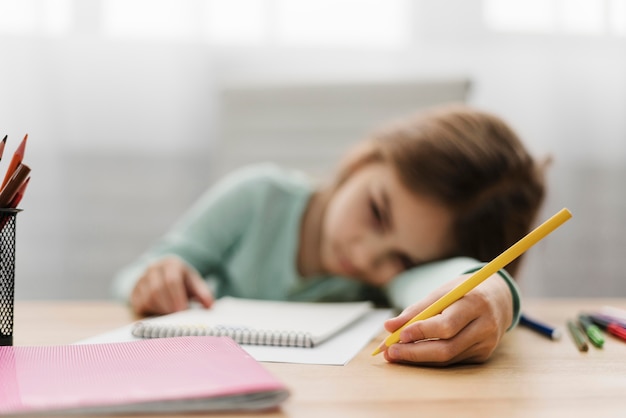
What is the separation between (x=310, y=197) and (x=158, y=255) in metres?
0.27

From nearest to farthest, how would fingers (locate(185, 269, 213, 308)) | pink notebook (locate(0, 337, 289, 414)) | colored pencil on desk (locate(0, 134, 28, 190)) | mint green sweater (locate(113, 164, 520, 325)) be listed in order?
1. pink notebook (locate(0, 337, 289, 414))
2. colored pencil on desk (locate(0, 134, 28, 190))
3. fingers (locate(185, 269, 213, 308))
4. mint green sweater (locate(113, 164, 520, 325))

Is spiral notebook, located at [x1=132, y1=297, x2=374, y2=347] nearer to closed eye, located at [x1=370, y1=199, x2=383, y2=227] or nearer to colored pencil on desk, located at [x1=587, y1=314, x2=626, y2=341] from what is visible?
closed eye, located at [x1=370, y1=199, x2=383, y2=227]

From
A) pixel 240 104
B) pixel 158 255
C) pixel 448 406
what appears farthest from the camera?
pixel 240 104

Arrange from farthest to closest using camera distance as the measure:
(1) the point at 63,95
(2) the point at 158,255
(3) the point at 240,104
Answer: (1) the point at 63,95, (3) the point at 240,104, (2) the point at 158,255

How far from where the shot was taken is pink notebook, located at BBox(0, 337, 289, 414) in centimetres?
29

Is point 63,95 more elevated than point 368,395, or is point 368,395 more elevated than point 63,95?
point 63,95

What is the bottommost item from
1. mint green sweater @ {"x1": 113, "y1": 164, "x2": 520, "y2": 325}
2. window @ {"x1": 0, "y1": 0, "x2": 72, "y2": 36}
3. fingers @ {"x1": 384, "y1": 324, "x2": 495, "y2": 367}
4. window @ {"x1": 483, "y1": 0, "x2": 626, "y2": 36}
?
mint green sweater @ {"x1": 113, "y1": 164, "x2": 520, "y2": 325}

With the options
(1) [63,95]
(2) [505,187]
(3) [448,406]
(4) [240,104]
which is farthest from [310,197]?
(3) [448,406]

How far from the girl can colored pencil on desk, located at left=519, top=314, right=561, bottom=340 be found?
0.08 meters

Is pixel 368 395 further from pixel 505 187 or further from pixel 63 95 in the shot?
pixel 63 95

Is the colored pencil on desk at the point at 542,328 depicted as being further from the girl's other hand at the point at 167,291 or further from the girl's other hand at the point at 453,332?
the girl's other hand at the point at 167,291

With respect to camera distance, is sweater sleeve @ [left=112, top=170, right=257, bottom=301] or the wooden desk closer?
the wooden desk

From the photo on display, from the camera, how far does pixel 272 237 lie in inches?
39.8

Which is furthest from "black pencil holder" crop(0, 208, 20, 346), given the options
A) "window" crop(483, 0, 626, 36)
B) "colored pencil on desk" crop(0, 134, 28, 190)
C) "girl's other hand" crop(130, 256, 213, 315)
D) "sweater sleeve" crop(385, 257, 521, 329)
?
"window" crop(483, 0, 626, 36)
